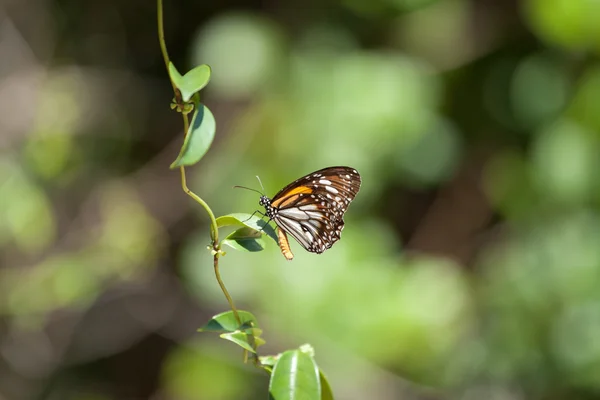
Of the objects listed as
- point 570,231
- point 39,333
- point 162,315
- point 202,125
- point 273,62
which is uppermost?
point 273,62

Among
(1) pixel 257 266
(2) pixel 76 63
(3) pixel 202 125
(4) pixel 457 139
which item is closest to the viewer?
(3) pixel 202 125

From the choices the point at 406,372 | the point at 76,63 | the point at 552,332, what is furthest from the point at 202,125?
the point at 76,63

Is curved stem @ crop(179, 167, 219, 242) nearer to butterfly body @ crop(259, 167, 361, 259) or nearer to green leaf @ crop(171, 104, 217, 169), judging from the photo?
green leaf @ crop(171, 104, 217, 169)

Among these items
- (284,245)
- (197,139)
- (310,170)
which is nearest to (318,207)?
(284,245)

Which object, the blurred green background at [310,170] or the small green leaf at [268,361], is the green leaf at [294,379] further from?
the blurred green background at [310,170]

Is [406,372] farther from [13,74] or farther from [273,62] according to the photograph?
[13,74]

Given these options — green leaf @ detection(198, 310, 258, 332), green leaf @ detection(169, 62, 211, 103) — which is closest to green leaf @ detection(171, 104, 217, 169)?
green leaf @ detection(169, 62, 211, 103)

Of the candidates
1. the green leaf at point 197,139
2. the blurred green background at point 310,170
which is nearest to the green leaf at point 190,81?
the green leaf at point 197,139
